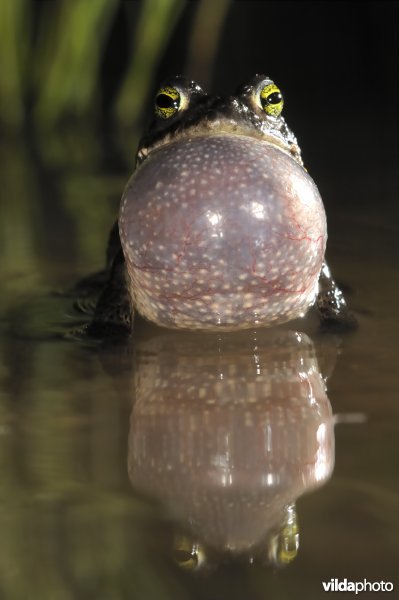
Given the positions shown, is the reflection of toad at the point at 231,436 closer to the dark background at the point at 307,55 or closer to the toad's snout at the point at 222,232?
the toad's snout at the point at 222,232

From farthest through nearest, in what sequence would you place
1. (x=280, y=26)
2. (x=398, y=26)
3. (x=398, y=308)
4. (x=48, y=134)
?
(x=280, y=26)
(x=398, y=26)
(x=48, y=134)
(x=398, y=308)

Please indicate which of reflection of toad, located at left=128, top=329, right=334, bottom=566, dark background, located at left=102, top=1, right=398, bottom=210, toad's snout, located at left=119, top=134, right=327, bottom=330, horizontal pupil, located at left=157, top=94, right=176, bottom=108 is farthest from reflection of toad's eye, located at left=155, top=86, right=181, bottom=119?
dark background, located at left=102, top=1, right=398, bottom=210

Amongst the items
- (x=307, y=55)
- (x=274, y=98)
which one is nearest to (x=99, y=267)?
(x=274, y=98)

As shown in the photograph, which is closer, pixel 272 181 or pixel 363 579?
pixel 363 579

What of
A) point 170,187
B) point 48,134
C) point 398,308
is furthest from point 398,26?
point 170,187

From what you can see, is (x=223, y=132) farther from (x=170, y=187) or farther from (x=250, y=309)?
(x=250, y=309)

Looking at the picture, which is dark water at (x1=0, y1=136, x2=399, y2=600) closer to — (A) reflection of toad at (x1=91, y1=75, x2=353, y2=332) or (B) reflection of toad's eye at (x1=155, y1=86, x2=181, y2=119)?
(A) reflection of toad at (x1=91, y1=75, x2=353, y2=332)

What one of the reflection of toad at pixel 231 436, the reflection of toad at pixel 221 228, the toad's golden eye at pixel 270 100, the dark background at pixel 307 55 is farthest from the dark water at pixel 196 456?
the dark background at pixel 307 55
